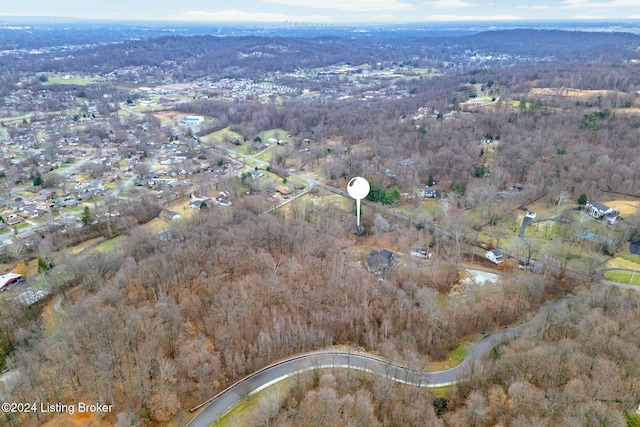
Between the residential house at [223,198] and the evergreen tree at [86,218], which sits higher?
the evergreen tree at [86,218]

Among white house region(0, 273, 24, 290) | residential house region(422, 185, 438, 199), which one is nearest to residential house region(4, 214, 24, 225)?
white house region(0, 273, 24, 290)

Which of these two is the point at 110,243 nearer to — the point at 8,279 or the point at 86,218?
the point at 86,218

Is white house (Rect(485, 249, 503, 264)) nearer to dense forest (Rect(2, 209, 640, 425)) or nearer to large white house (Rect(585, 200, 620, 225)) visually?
dense forest (Rect(2, 209, 640, 425))

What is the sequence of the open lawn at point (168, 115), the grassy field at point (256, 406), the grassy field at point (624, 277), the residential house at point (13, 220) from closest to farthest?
the grassy field at point (256, 406) < the grassy field at point (624, 277) < the residential house at point (13, 220) < the open lawn at point (168, 115)

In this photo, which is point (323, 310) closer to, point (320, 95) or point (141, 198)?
point (141, 198)

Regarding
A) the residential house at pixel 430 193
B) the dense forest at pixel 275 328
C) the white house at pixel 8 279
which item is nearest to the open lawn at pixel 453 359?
the dense forest at pixel 275 328

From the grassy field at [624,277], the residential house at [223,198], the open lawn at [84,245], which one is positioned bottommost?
the grassy field at [624,277]

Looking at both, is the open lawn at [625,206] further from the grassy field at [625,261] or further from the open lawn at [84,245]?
the open lawn at [84,245]
